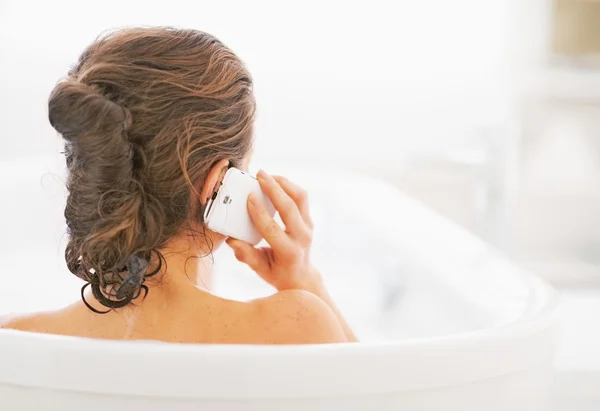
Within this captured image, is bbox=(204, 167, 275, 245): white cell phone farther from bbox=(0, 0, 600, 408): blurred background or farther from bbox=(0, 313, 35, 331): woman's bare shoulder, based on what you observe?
bbox=(0, 0, 600, 408): blurred background

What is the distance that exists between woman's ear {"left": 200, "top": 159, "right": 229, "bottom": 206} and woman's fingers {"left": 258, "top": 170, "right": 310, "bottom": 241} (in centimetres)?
6

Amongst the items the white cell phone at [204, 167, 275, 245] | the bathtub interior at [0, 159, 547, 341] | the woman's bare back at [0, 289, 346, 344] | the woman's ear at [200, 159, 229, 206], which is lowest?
the bathtub interior at [0, 159, 547, 341]

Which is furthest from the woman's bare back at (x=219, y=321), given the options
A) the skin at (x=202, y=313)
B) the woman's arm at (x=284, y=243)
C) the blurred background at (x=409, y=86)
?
the blurred background at (x=409, y=86)

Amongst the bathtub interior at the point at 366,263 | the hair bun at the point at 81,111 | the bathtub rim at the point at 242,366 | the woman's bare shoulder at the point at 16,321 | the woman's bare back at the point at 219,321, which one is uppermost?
the hair bun at the point at 81,111

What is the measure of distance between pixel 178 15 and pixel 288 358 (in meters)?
1.92

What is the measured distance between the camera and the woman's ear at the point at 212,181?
0.96 meters

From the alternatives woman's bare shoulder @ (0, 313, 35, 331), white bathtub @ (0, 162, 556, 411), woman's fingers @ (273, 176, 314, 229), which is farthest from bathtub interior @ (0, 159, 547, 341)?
woman's fingers @ (273, 176, 314, 229)

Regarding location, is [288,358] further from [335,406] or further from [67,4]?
[67,4]

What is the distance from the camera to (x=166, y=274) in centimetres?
96

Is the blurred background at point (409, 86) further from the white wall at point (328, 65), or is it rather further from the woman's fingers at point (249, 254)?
the woman's fingers at point (249, 254)

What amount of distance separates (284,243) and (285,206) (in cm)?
5

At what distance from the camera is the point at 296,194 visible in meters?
1.10

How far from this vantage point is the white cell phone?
0.96 meters

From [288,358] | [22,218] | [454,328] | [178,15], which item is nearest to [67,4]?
[178,15]
